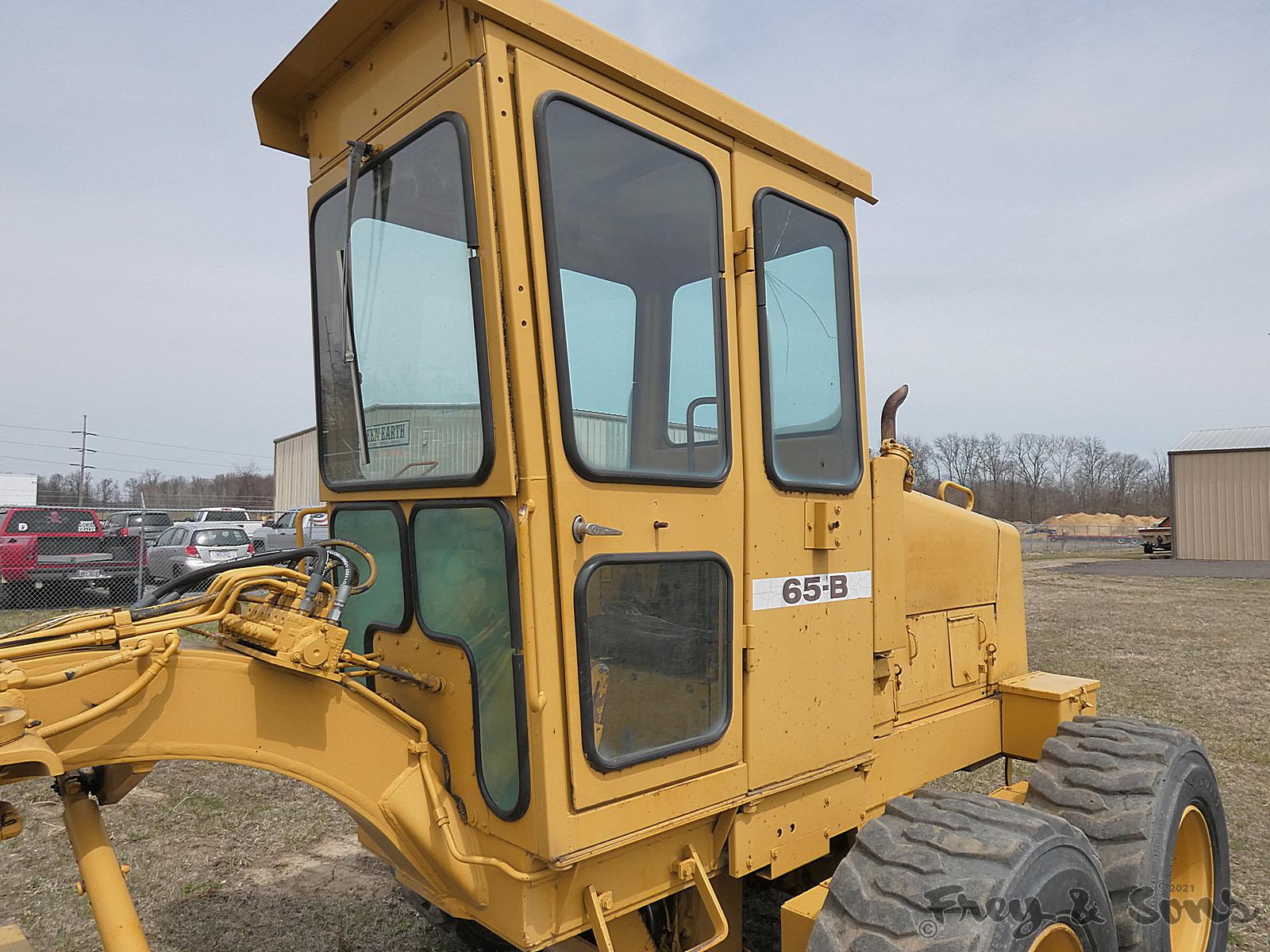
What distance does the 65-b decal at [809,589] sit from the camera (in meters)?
2.57

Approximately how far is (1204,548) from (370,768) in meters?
33.5

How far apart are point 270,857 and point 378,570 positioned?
126 inches

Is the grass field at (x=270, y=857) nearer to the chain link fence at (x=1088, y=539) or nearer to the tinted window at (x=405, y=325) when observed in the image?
the tinted window at (x=405, y=325)

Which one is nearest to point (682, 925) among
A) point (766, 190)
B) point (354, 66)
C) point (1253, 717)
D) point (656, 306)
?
point (656, 306)

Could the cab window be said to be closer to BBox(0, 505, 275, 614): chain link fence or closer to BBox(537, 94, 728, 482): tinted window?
BBox(537, 94, 728, 482): tinted window

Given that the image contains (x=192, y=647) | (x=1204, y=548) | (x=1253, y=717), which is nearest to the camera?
(x=192, y=647)

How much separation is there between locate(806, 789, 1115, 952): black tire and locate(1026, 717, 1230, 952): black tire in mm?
433

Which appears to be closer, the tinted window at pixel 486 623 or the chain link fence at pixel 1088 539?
the tinted window at pixel 486 623

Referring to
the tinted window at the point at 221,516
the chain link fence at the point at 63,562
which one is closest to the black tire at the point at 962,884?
the chain link fence at the point at 63,562

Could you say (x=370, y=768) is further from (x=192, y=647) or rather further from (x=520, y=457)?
(x=520, y=457)

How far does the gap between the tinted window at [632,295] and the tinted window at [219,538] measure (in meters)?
17.3

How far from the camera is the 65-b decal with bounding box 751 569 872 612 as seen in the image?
2.57 m

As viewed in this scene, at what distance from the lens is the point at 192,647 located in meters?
2.21

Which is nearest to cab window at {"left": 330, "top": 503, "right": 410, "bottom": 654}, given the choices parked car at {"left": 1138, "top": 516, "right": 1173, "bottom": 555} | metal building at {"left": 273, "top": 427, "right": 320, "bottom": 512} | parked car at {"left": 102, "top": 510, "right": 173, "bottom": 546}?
parked car at {"left": 102, "top": 510, "right": 173, "bottom": 546}
